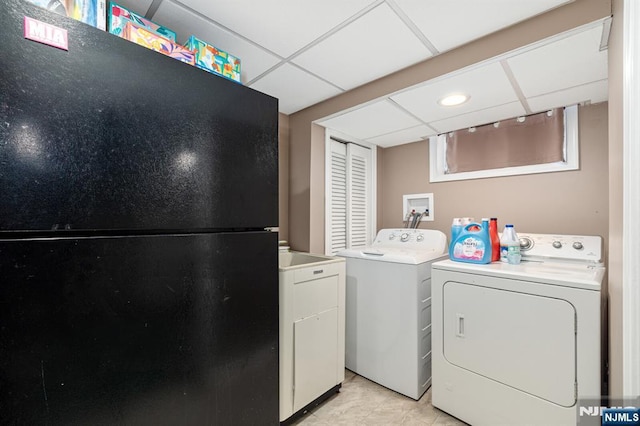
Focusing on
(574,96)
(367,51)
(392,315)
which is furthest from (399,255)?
(574,96)

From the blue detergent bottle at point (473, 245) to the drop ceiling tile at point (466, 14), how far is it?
110 centimetres

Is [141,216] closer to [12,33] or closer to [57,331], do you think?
[57,331]

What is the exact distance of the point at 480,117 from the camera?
2203 mm

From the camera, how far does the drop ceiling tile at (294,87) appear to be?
70.3 inches

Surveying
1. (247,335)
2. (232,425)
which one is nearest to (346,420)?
(232,425)

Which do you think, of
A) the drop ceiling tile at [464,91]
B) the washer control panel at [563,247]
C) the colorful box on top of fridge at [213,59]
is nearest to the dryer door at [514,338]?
the washer control panel at [563,247]

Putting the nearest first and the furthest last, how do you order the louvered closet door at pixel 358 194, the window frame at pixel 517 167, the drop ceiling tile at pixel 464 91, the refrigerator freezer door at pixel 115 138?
the refrigerator freezer door at pixel 115 138 < the drop ceiling tile at pixel 464 91 < the window frame at pixel 517 167 < the louvered closet door at pixel 358 194

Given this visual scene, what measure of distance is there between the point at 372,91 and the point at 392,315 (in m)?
1.62

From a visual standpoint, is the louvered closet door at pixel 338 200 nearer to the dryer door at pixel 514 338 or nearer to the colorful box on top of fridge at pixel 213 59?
the dryer door at pixel 514 338

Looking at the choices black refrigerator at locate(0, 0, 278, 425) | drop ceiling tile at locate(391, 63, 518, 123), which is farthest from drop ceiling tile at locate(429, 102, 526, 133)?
black refrigerator at locate(0, 0, 278, 425)

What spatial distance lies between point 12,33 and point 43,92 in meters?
0.14

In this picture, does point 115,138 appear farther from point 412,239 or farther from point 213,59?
point 412,239

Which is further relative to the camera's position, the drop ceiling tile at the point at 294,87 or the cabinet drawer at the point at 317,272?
the drop ceiling tile at the point at 294,87

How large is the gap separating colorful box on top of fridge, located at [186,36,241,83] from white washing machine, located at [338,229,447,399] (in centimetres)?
154
